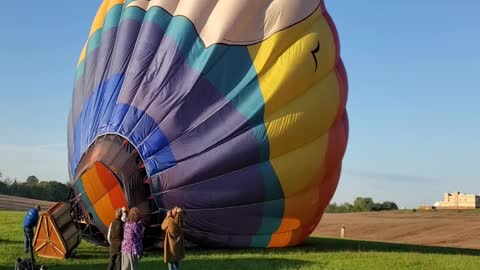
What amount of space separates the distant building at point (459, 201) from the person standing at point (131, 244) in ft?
229

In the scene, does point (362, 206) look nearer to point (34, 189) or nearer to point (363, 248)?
point (34, 189)

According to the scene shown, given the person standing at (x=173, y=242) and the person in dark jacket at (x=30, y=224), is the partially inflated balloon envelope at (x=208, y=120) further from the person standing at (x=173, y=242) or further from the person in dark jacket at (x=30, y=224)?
the person standing at (x=173, y=242)

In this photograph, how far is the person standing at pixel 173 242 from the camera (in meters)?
9.08

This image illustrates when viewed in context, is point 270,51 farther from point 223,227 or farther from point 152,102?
point 223,227

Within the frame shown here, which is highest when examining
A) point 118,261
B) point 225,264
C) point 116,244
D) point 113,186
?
point 113,186

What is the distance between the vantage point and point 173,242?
29.9 ft

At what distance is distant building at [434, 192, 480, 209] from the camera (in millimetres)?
74662

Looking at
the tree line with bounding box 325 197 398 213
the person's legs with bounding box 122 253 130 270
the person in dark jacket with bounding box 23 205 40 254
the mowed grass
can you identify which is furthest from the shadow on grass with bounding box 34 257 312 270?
the tree line with bounding box 325 197 398 213

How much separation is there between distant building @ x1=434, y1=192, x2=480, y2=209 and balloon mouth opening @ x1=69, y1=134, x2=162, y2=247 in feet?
222

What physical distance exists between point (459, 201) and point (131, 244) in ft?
243

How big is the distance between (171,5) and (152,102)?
6.37 ft

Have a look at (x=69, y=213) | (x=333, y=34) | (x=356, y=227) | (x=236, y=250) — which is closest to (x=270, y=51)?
(x=333, y=34)

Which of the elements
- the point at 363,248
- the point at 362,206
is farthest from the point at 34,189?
the point at 363,248

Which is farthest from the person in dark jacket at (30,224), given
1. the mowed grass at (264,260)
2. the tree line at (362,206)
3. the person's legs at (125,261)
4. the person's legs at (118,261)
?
the tree line at (362,206)
